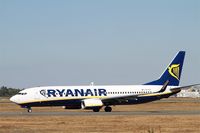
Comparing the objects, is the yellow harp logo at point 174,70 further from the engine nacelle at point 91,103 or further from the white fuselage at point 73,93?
the engine nacelle at point 91,103

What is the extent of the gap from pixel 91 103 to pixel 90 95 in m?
1.47

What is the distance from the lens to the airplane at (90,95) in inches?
2539

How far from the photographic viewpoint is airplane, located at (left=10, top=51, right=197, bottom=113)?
64500 millimetres

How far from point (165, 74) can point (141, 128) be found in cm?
3641

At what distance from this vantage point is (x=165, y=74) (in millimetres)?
70250

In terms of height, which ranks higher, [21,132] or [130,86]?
[130,86]

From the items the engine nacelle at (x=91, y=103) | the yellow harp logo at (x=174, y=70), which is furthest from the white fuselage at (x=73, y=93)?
the yellow harp logo at (x=174, y=70)

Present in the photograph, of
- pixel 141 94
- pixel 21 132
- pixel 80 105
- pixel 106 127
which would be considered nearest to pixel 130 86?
pixel 141 94

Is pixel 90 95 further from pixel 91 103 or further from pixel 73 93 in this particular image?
pixel 73 93

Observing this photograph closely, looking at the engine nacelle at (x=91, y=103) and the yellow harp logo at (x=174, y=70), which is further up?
the yellow harp logo at (x=174, y=70)

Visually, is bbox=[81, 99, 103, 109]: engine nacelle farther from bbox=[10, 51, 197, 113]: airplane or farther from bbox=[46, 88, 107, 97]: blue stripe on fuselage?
bbox=[46, 88, 107, 97]: blue stripe on fuselage

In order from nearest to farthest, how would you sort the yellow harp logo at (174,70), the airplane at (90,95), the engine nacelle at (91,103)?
1. the engine nacelle at (91,103)
2. the airplane at (90,95)
3. the yellow harp logo at (174,70)

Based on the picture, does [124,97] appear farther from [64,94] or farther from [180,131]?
[180,131]

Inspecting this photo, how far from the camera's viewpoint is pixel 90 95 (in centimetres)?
6525
